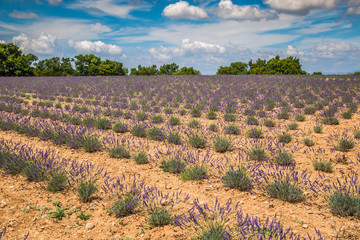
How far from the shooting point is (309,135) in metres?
6.95

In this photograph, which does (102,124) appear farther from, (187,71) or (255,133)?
(187,71)

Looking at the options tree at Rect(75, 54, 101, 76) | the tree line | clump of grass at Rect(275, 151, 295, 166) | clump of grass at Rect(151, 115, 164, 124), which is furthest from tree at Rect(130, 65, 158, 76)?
clump of grass at Rect(275, 151, 295, 166)

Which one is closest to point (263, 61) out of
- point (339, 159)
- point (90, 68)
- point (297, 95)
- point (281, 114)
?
point (90, 68)

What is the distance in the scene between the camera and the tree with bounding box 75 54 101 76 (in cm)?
6300

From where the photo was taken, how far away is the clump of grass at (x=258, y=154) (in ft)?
16.4

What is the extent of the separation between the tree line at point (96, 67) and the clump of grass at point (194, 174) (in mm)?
52192

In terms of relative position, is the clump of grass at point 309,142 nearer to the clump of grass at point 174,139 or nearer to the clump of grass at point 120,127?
the clump of grass at point 174,139

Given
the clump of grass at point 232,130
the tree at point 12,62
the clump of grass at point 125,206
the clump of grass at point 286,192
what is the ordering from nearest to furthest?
the clump of grass at point 125,206, the clump of grass at point 286,192, the clump of grass at point 232,130, the tree at point 12,62

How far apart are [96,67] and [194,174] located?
212ft

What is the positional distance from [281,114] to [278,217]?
701 centimetres

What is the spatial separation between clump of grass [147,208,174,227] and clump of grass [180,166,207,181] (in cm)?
119

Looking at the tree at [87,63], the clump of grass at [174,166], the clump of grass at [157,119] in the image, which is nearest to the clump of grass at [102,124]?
the clump of grass at [157,119]

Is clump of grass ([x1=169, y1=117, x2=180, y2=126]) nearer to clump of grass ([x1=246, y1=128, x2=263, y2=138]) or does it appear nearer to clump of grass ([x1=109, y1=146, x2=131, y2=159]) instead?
clump of grass ([x1=246, y1=128, x2=263, y2=138])

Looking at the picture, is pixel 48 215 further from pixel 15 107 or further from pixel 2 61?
pixel 2 61
